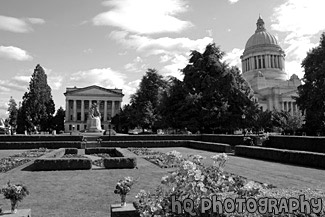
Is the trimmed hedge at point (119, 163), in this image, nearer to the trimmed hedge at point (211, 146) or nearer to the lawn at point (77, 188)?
the lawn at point (77, 188)

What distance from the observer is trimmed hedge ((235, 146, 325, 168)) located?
16317mm

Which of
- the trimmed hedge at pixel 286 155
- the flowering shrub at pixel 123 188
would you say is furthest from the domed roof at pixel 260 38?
the flowering shrub at pixel 123 188

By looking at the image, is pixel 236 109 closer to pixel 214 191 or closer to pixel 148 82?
pixel 148 82

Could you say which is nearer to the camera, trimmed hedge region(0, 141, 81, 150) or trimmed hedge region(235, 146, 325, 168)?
trimmed hedge region(235, 146, 325, 168)

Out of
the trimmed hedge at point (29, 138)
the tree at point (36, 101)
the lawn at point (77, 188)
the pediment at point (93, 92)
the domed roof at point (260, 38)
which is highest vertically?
the domed roof at point (260, 38)

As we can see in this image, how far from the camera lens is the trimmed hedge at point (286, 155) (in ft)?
53.5

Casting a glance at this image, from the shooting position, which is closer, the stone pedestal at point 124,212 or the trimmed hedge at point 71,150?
the stone pedestal at point 124,212

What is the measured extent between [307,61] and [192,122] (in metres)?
16.9

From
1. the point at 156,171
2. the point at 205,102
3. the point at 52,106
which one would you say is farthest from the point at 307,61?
the point at 52,106

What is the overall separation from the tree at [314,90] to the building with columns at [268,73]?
61647 mm

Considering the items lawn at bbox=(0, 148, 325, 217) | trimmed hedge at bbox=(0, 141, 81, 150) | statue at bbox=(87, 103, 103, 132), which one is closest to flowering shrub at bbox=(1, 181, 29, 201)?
lawn at bbox=(0, 148, 325, 217)

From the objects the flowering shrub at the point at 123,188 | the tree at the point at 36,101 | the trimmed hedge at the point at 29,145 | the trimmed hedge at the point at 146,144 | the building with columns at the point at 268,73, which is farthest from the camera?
the building with columns at the point at 268,73

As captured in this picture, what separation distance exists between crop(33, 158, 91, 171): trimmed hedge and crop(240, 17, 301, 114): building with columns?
297ft

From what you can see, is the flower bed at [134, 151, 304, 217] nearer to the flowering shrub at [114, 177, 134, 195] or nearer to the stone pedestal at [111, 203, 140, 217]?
the stone pedestal at [111, 203, 140, 217]
